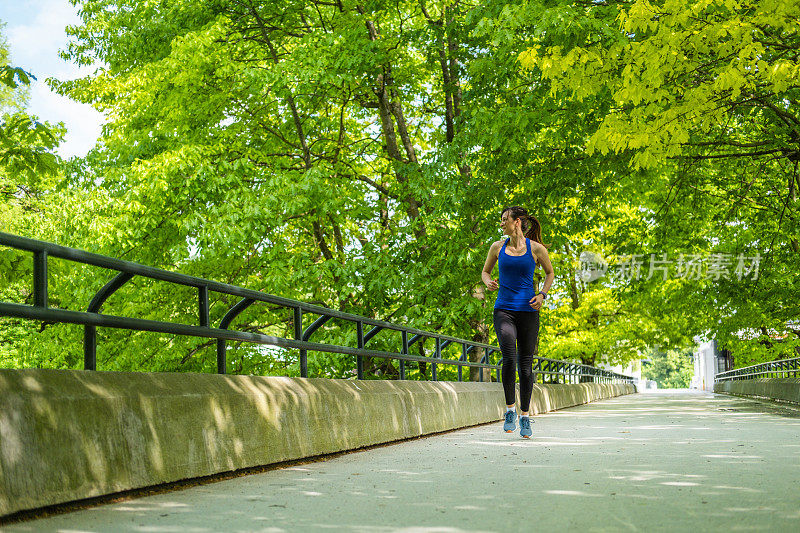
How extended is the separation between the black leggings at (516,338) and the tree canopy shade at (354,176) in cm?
492

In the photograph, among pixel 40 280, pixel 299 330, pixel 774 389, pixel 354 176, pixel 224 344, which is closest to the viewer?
pixel 40 280

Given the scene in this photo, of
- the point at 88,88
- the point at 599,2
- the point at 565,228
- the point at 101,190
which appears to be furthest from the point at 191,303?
the point at 599,2

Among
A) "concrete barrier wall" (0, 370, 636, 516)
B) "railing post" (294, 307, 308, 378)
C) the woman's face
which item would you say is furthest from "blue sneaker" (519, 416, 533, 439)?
"railing post" (294, 307, 308, 378)

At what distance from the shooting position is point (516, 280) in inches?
331

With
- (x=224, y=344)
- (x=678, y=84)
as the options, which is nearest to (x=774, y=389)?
(x=678, y=84)

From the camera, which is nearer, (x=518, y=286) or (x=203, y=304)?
(x=203, y=304)

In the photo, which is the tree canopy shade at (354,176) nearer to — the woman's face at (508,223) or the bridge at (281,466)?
the woman's face at (508,223)

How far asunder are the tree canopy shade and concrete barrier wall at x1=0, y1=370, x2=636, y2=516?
22.6ft

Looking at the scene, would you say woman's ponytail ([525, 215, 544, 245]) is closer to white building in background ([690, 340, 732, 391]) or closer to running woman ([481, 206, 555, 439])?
running woman ([481, 206, 555, 439])

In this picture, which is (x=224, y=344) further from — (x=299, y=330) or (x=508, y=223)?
(x=508, y=223)

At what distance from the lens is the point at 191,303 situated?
69.4ft

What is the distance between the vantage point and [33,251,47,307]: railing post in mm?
4219

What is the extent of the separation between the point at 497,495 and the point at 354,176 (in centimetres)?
1760

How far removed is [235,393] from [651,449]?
3859 millimetres
